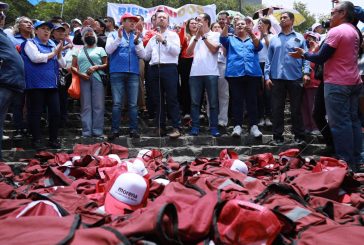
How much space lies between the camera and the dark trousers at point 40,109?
6578mm

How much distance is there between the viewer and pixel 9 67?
19.0 ft

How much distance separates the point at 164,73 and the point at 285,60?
1.99 metres

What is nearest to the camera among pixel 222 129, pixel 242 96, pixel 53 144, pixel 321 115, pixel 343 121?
pixel 343 121

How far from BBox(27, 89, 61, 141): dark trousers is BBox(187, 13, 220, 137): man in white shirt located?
2196 mm

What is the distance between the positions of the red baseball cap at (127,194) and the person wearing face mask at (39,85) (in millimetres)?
3655

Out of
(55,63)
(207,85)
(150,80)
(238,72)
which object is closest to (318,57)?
(238,72)

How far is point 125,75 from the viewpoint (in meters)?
7.19

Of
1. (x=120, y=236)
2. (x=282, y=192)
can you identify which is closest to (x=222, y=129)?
(x=282, y=192)

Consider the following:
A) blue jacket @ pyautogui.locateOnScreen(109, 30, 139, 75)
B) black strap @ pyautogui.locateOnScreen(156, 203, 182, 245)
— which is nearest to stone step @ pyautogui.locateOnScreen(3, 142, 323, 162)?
blue jacket @ pyautogui.locateOnScreen(109, 30, 139, 75)

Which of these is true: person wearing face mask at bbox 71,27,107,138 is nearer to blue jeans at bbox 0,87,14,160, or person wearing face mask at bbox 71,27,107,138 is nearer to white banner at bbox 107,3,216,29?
blue jeans at bbox 0,87,14,160

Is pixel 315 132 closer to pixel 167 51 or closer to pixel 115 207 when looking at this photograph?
pixel 167 51

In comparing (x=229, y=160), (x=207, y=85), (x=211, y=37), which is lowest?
(x=229, y=160)

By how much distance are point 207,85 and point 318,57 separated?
6.79ft

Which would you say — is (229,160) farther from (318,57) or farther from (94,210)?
(94,210)
